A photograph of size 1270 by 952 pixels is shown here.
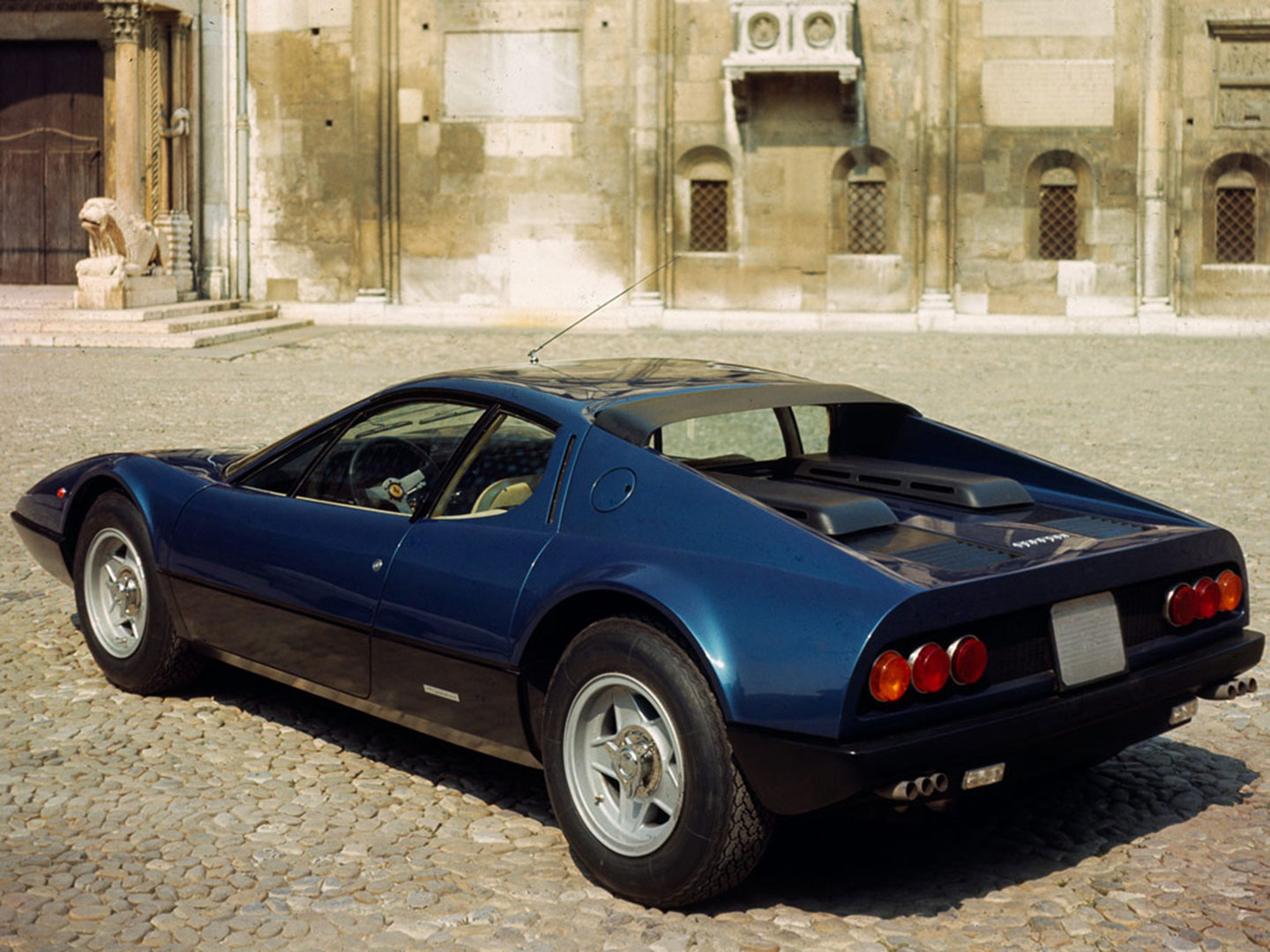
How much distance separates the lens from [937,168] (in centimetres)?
2603

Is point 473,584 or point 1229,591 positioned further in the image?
point 1229,591

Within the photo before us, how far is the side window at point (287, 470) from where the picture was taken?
521 cm

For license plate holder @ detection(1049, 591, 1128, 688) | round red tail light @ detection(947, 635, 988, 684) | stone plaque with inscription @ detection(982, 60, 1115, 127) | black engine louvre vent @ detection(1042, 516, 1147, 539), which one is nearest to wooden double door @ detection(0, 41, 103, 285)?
stone plaque with inscription @ detection(982, 60, 1115, 127)

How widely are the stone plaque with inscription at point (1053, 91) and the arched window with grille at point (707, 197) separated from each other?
4.32 metres

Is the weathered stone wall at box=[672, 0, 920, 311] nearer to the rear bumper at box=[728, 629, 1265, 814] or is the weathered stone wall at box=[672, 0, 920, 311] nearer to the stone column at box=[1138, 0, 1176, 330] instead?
the stone column at box=[1138, 0, 1176, 330]

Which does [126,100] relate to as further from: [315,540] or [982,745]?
[982,745]

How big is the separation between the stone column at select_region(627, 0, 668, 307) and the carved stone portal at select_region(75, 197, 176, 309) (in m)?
7.35

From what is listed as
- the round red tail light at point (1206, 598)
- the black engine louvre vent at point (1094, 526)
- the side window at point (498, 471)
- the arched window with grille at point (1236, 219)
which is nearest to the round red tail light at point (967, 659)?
the black engine louvre vent at point (1094, 526)

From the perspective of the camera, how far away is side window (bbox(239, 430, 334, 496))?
521 cm

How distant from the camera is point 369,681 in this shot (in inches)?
182

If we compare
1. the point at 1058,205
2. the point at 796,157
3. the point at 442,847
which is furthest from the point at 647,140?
the point at 442,847

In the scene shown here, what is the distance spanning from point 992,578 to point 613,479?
0.99 meters

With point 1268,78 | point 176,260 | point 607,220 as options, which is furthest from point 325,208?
point 1268,78

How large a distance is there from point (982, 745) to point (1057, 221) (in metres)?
23.8
